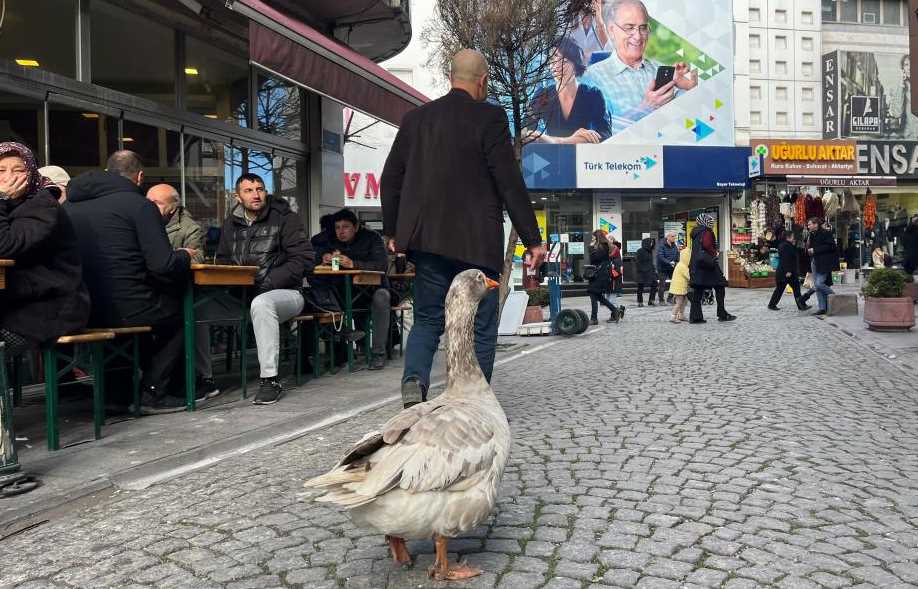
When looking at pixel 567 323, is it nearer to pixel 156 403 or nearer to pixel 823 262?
pixel 823 262

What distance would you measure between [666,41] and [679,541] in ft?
109

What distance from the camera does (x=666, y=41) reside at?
33.2 m

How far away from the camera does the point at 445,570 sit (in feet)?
8.52

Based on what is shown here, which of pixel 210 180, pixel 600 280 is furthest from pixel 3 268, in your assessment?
pixel 600 280

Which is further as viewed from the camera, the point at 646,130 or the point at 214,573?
the point at 646,130

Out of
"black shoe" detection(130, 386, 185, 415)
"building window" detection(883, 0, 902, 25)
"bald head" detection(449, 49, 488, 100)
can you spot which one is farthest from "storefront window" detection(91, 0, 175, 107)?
"building window" detection(883, 0, 902, 25)

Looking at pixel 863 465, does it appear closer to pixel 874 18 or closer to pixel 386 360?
pixel 386 360

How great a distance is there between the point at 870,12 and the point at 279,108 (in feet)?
160

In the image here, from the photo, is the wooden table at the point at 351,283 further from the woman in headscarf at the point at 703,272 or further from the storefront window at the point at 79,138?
the woman in headscarf at the point at 703,272

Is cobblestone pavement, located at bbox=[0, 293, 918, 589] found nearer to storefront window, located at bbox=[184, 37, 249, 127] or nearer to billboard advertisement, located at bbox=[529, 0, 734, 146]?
storefront window, located at bbox=[184, 37, 249, 127]

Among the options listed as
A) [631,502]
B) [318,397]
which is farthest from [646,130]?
[631,502]

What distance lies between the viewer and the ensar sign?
28141mm

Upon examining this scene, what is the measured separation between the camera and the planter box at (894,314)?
11656mm

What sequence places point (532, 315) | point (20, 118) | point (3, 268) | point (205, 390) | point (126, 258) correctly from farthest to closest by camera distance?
1. point (532, 315)
2. point (20, 118)
3. point (205, 390)
4. point (126, 258)
5. point (3, 268)
